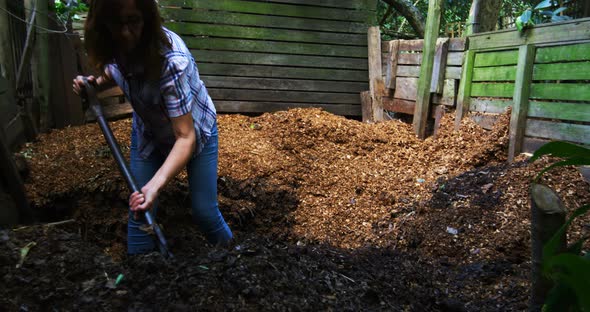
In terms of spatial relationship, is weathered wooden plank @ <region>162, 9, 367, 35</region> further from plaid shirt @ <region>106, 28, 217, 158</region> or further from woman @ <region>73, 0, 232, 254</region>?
plaid shirt @ <region>106, 28, 217, 158</region>

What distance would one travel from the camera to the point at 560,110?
369 centimetres

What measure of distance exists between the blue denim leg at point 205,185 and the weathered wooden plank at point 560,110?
9.64 ft

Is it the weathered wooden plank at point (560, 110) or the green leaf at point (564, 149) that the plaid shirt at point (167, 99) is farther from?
the weathered wooden plank at point (560, 110)

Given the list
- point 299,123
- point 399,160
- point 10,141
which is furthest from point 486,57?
point 10,141

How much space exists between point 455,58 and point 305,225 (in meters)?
2.69

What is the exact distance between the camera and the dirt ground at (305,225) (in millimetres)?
1504

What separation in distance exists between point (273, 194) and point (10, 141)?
88.9 inches

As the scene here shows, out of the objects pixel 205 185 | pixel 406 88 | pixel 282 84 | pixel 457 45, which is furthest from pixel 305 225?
pixel 282 84

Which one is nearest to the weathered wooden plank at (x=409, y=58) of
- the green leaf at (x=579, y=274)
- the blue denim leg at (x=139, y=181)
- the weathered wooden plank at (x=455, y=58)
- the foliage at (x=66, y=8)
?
the weathered wooden plank at (x=455, y=58)

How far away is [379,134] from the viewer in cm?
571

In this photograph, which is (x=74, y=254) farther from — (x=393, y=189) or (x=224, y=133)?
(x=224, y=133)

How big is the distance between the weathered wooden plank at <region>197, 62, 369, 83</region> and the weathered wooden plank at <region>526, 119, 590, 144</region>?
10.9ft

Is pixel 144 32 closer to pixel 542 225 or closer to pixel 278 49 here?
pixel 542 225

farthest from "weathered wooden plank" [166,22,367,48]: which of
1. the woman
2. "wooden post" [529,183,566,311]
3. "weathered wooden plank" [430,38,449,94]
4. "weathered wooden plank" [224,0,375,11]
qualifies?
"wooden post" [529,183,566,311]
